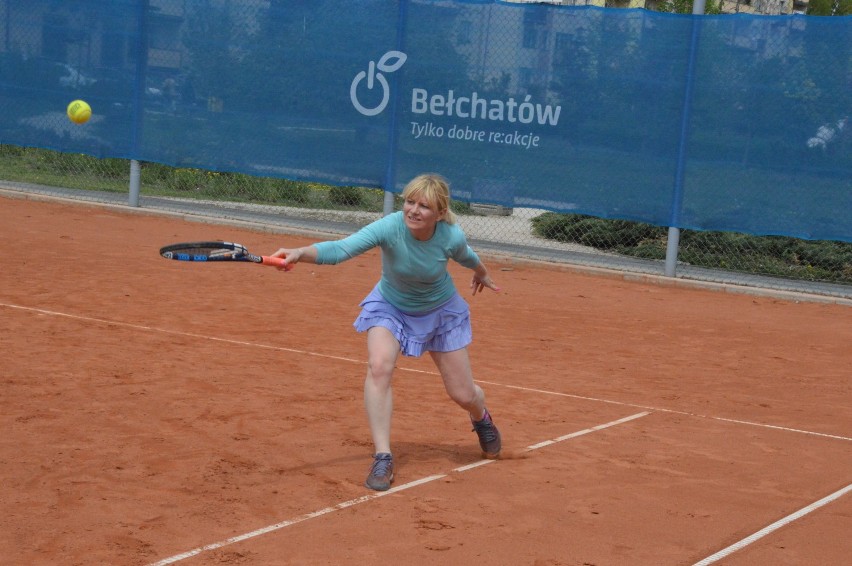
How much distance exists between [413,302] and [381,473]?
2.61 feet

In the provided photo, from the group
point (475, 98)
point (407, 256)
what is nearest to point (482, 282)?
point (407, 256)

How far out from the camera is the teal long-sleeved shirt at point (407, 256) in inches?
196

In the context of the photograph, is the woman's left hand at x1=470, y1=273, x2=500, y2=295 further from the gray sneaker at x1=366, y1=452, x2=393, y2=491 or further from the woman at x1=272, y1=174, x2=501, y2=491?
the gray sneaker at x1=366, y1=452, x2=393, y2=491

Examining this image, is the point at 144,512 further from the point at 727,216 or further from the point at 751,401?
the point at 727,216

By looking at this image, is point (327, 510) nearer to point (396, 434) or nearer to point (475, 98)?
point (396, 434)

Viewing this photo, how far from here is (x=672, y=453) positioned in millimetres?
5770

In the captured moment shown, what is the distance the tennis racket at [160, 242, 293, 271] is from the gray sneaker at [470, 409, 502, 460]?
1268 mm

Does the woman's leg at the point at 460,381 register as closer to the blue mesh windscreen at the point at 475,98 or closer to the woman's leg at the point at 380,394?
the woman's leg at the point at 380,394

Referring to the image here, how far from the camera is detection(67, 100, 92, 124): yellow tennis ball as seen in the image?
1423 cm

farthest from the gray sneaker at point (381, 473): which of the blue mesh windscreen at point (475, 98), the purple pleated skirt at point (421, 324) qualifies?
the blue mesh windscreen at point (475, 98)

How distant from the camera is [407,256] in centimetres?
506

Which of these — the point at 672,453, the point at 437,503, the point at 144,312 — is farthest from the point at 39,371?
the point at 672,453

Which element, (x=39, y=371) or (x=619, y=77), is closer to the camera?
(x=39, y=371)

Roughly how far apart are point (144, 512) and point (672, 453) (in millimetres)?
2692
